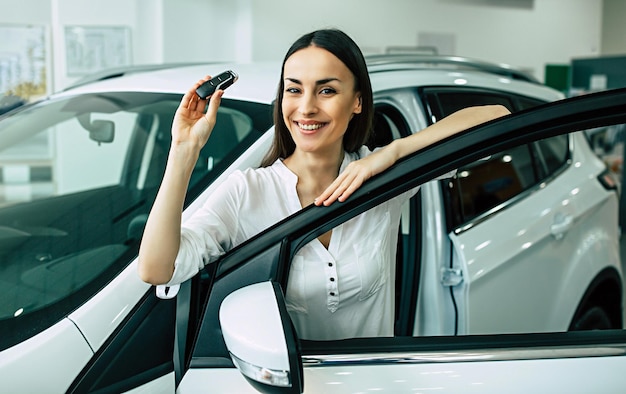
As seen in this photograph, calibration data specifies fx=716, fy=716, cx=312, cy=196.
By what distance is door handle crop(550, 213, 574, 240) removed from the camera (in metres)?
2.29

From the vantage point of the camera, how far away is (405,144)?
1351mm

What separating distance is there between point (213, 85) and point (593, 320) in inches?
72.2

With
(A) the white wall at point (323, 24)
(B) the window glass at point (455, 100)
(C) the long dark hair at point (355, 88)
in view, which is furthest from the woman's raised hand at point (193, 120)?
(A) the white wall at point (323, 24)

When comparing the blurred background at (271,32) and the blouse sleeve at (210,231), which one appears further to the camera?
the blurred background at (271,32)

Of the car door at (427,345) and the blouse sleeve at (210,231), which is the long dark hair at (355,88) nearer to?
the blouse sleeve at (210,231)

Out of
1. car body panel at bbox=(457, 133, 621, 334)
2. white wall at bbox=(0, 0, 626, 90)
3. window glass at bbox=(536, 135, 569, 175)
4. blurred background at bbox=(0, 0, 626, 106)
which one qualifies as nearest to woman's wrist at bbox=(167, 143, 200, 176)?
car body panel at bbox=(457, 133, 621, 334)

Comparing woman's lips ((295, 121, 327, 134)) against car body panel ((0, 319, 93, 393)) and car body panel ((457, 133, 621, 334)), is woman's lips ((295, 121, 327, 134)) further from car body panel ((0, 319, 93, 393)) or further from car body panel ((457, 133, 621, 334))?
car body panel ((457, 133, 621, 334))

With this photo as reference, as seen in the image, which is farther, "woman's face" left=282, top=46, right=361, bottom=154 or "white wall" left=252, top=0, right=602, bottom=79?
"white wall" left=252, top=0, right=602, bottom=79

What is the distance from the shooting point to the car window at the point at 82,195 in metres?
1.44

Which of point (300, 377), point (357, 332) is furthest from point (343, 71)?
point (300, 377)

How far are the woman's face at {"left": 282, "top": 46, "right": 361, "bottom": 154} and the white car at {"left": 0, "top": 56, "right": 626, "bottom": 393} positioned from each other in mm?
206

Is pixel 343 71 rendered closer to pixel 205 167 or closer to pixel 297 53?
pixel 297 53

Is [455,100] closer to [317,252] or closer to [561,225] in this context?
[561,225]

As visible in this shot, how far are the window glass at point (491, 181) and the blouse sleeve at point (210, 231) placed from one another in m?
0.93
